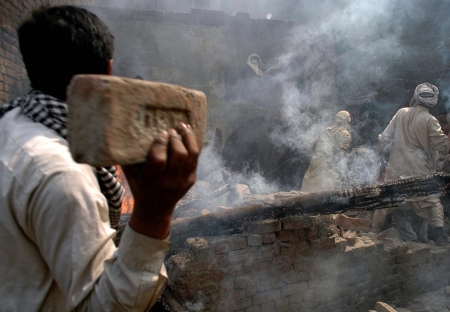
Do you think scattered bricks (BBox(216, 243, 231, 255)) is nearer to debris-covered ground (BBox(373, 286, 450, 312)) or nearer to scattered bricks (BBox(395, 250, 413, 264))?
debris-covered ground (BBox(373, 286, 450, 312))

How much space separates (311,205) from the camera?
3646 mm

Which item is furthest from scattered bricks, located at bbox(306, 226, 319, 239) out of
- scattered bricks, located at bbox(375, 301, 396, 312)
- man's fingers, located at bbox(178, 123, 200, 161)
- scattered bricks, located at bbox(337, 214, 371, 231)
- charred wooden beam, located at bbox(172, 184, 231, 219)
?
man's fingers, located at bbox(178, 123, 200, 161)

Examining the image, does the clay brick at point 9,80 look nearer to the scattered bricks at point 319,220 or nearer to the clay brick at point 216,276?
the clay brick at point 216,276

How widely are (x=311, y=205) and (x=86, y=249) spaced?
3.06 m

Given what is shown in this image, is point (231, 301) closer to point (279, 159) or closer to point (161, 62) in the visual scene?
point (279, 159)

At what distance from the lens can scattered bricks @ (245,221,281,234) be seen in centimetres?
341

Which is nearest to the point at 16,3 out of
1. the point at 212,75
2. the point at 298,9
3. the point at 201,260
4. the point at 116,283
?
the point at 212,75

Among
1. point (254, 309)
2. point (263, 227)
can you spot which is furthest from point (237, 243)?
point (254, 309)

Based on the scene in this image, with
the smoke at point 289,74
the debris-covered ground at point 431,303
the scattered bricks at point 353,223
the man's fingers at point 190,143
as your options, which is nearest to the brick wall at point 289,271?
the debris-covered ground at point 431,303

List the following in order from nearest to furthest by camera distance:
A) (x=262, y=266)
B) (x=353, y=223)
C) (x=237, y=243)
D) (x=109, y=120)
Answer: (x=109, y=120), (x=237, y=243), (x=262, y=266), (x=353, y=223)

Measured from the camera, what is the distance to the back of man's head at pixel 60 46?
109cm

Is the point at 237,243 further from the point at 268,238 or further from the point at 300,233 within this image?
the point at 300,233

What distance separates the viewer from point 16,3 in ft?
21.0

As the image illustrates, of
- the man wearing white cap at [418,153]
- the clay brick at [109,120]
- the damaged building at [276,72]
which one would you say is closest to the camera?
the clay brick at [109,120]
